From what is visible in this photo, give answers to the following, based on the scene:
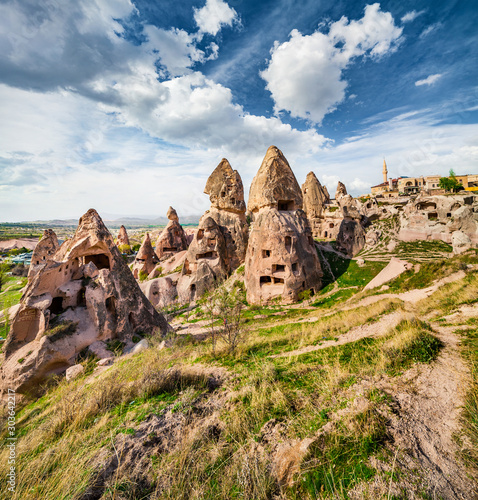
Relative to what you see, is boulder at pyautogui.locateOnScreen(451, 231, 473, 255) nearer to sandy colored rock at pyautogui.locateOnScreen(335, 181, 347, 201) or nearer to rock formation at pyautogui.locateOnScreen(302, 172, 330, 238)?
rock formation at pyautogui.locateOnScreen(302, 172, 330, 238)

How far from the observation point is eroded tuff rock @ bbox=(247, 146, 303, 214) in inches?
876

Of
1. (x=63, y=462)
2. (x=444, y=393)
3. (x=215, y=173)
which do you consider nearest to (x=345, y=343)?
(x=444, y=393)

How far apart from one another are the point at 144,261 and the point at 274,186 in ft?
69.4

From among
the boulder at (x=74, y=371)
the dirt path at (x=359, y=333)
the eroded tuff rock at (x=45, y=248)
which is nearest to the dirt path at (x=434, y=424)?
the dirt path at (x=359, y=333)

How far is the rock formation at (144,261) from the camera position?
103 ft

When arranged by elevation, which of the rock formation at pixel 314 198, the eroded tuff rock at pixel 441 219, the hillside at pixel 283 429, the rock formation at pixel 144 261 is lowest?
the rock formation at pixel 144 261

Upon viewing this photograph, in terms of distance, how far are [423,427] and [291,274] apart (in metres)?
16.4

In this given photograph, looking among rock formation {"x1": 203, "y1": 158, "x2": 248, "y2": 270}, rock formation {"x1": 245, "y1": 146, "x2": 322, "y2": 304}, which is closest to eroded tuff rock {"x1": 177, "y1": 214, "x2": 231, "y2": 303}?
rock formation {"x1": 203, "y1": 158, "x2": 248, "y2": 270}

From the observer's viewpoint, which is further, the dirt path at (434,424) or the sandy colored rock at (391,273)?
the sandy colored rock at (391,273)

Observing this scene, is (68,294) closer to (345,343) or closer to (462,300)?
(345,343)

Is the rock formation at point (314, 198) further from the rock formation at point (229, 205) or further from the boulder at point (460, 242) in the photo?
the boulder at point (460, 242)

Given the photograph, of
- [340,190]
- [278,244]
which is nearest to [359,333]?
[278,244]

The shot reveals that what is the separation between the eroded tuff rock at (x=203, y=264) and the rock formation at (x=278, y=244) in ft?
15.1

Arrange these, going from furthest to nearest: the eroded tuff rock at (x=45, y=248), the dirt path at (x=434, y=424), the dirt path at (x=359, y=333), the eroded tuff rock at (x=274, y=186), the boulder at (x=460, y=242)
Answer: the eroded tuff rock at (x=45, y=248)
the eroded tuff rock at (x=274, y=186)
the boulder at (x=460, y=242)
the dirt path at (x=359, y=333)
the dirt path at (x=434, y=424)
